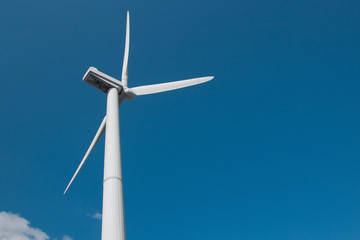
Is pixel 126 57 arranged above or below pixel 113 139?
above

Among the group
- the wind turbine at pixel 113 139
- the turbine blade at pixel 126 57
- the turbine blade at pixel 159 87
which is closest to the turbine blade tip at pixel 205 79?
the wind turbine at pixel 113 139

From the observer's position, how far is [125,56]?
25391 millimetres

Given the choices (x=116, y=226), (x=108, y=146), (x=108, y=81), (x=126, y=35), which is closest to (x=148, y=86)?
(x=108, y=81)

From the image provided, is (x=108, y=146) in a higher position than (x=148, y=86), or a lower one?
lower

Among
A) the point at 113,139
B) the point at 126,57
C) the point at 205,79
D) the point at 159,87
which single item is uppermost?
the point at 126,57

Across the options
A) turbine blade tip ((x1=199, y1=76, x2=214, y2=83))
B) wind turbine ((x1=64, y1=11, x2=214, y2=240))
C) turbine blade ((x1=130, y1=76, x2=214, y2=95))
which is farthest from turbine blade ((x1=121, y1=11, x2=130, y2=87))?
turbine blade tip ((x1=199, y1=76, x2=214, y2=83))

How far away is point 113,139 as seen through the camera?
15891mm

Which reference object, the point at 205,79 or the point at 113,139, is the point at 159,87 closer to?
the point at 205,79

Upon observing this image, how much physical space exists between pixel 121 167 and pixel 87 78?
29.5 feet

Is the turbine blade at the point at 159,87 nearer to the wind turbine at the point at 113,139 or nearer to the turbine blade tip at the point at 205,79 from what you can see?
the wind turbine at the point at 113,139

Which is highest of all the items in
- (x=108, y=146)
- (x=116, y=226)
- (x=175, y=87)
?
(x=175, y=87)

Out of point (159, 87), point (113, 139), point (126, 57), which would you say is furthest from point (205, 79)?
point (113, 139)

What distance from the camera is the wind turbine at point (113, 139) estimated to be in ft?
41.8

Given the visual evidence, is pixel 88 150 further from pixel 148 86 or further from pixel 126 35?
pixel 126 35
